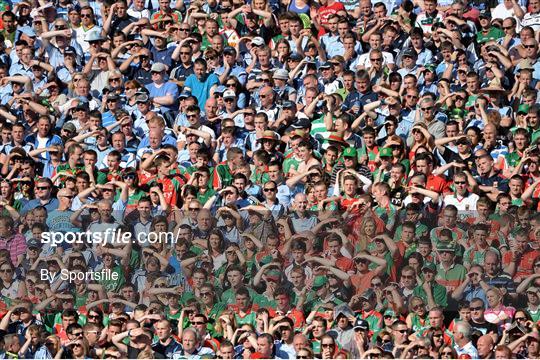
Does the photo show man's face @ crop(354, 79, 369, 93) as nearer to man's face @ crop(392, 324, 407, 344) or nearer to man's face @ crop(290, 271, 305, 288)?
man's face @ crop(290, 271, 305, 288)

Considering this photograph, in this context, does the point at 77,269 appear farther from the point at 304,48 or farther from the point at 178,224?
the point at 304,48

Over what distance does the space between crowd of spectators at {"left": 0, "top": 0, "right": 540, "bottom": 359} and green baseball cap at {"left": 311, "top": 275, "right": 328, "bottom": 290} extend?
2 cm

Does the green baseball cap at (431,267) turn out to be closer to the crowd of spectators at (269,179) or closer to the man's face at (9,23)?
the crowd of spectators at (269,179)

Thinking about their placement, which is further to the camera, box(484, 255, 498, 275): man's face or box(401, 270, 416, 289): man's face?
box(401, 270, 416, 289): man's face

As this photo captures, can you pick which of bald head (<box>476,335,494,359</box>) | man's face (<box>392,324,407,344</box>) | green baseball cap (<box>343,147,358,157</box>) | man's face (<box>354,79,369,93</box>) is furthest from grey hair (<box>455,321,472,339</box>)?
→ man's face (<box>354,79,369,93</box>)

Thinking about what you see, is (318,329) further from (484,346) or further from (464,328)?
(484,346)

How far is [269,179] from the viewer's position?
996 inches

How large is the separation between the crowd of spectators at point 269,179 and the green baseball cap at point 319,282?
2 centimetres

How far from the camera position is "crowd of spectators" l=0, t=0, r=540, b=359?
2306cm

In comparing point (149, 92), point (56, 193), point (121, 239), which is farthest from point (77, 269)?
point (149, 92)

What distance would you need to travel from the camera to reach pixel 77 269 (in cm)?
2333

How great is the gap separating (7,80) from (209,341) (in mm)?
6863

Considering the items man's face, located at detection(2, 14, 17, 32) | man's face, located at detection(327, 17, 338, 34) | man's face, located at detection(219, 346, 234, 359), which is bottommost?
man's face, located at detection(219, 346, 234, 359)

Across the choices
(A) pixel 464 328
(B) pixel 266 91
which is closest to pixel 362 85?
(B) pixel 266 91
